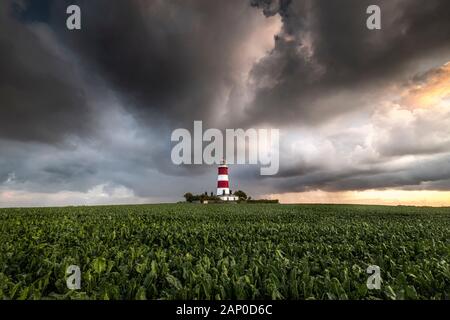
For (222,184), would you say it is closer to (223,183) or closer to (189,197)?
(223,183)

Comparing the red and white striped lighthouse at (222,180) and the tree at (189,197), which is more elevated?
the red and white striped lighthouse at (222,180)

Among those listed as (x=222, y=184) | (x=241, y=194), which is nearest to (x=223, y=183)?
(x=222, y=184)

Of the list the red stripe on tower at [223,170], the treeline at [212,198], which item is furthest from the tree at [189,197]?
the red stripe on tower at [223,170]

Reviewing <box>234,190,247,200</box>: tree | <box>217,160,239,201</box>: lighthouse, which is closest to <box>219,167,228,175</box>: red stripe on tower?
<box>217,160,239,201</box>: lighthouse

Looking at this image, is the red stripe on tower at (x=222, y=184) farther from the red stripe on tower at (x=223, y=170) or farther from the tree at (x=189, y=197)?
the tree at (x=189, y=197)

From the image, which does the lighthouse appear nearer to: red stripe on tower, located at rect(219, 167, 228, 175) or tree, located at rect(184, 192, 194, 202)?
red stripe on tower, located at rect(219, 167, 228, 175)

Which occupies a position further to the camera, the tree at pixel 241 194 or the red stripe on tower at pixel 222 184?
the tree at pixel 241 194

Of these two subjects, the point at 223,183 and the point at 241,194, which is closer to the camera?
the point at 223,183
